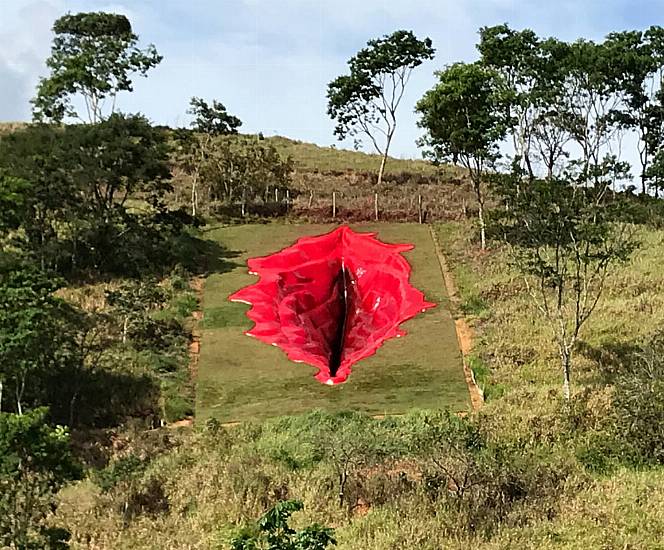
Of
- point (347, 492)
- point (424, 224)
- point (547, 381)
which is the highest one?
point (424, 224)

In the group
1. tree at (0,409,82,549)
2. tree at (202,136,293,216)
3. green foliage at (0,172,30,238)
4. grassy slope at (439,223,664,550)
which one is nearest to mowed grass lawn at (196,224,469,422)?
grassy slope at (439,223,664,550)

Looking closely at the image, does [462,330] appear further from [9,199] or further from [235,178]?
[235,178]

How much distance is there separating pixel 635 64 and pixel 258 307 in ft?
65.6

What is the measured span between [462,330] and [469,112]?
10.9m

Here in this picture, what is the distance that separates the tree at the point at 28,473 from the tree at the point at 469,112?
22.0 m

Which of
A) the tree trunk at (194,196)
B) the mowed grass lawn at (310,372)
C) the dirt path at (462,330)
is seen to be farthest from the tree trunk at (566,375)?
the tree trunk at (194,196)

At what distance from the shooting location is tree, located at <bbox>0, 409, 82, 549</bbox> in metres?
15.2

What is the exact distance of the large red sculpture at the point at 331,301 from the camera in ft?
88.5

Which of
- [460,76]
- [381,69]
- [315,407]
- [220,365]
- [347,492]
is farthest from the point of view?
[381,69]

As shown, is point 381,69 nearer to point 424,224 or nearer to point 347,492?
point 424,224

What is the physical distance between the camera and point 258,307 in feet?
99.8

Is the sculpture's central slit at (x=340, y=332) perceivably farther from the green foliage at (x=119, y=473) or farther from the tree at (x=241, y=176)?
the tree at (x=241, y=176)

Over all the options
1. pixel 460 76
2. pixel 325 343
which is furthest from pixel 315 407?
pixel 460 76

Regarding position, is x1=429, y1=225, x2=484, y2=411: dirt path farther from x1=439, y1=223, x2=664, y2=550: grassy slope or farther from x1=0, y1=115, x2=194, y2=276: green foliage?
x1=0, y1=115, x2=194, y2=276: green foliage
